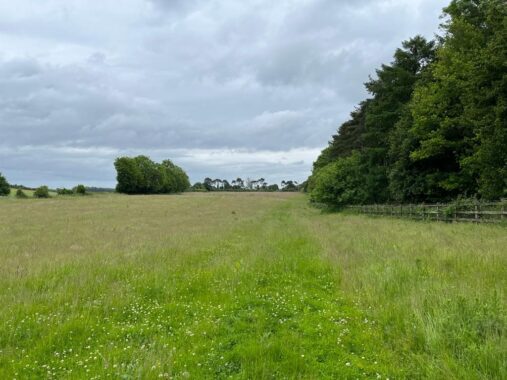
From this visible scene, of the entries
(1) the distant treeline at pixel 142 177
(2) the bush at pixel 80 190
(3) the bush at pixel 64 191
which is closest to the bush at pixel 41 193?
(3) the bush at pixel 64 191

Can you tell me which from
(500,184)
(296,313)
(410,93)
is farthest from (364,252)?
(410,93)

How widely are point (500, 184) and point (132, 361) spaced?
80.4 ft

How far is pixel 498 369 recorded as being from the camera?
→ 443 centimetres

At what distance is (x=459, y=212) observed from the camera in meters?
22.9

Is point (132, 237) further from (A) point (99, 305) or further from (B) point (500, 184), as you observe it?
(B) point (500, 184)

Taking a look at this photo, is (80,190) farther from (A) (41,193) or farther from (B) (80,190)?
(A) (41,193)

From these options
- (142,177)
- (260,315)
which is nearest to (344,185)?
(260,315)

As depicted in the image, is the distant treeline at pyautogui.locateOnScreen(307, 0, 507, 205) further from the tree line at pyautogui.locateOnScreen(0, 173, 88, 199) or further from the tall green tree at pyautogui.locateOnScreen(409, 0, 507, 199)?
the tree line at pyautogui.locateOnScreen(0, 173, 88, 199)

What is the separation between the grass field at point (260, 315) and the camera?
16.4ft

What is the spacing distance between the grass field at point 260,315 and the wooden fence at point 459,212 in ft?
25.6

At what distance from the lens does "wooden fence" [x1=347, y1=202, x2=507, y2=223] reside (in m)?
19.2

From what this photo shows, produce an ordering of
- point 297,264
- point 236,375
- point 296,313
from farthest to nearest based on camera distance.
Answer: point 297,264 < point 296,313 < point 236,375

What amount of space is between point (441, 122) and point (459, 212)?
963 centimetres

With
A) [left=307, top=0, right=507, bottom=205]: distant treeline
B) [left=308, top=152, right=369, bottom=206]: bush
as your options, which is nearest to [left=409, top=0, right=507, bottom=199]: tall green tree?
[left=307, top=0, right=507, bottom=205]: distant treeline
